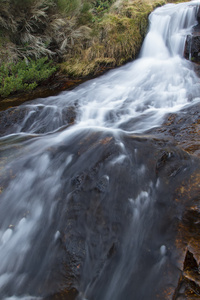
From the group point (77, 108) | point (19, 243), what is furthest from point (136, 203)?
point (77, 108)

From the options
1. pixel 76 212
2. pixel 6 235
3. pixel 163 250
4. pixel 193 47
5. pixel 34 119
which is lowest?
pixel 163 250

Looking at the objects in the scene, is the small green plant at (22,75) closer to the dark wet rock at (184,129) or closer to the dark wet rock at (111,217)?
the dark wet rock at (111,217)

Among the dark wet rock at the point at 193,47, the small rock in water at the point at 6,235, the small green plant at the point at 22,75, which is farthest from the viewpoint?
the dark wet rock at the point at 193,47

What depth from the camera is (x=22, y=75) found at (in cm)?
601

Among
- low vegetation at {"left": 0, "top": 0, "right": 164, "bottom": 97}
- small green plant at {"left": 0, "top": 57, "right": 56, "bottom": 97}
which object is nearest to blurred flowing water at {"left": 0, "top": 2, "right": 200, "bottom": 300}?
small green plant at {"left": 0, "top": 57, "right": 56, "bottom": 97}

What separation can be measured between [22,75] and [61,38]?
2.61 metres

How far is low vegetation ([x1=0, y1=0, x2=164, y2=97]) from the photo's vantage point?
246 inches

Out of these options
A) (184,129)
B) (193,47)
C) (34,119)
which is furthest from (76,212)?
(193,47)

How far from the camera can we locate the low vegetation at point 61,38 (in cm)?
625

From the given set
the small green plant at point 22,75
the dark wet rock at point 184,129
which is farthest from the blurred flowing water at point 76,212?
the small green plant at point 22,75

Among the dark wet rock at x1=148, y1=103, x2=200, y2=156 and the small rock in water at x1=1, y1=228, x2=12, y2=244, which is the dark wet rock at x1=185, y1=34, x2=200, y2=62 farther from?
the small rock in water at x1=1, y1=228, x2=12, y2=244

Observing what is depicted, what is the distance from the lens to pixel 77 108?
18.7 feet

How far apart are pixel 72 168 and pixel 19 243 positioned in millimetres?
1232

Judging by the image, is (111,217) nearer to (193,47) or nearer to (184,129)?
(184,129)
